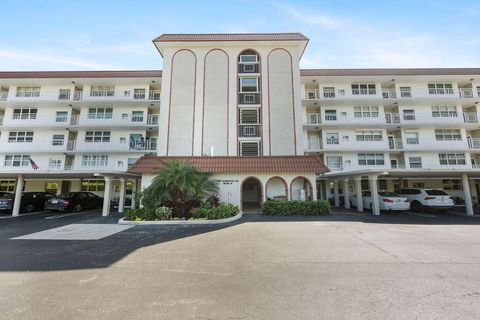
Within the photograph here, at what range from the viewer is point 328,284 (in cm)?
465

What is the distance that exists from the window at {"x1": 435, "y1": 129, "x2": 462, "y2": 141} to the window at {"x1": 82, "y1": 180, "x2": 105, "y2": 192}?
40.6 m

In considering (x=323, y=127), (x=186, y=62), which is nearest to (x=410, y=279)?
(x=323, y=127)

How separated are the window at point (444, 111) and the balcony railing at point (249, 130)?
71.1 feet

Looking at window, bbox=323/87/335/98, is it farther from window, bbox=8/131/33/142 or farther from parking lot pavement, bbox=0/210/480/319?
window, bbox=8/131/33/142

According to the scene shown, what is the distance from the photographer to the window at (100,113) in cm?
2561

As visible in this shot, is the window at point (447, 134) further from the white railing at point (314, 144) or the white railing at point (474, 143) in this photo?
the white railing at point (314, 144)

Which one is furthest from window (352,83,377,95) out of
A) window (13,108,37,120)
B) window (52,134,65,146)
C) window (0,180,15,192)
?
window (0,180,15,192)

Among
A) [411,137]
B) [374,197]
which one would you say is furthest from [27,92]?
[411,137]

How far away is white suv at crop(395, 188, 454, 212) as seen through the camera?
16328mm

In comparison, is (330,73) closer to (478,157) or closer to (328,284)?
(478,157)

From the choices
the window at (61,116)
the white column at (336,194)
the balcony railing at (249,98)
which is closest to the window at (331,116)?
the white column at (336,194)

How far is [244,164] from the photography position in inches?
711

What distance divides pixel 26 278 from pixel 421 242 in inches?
488

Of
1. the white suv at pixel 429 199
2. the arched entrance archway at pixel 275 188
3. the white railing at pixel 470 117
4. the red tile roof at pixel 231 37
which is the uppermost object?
the red tile roof at pixel 231 37
